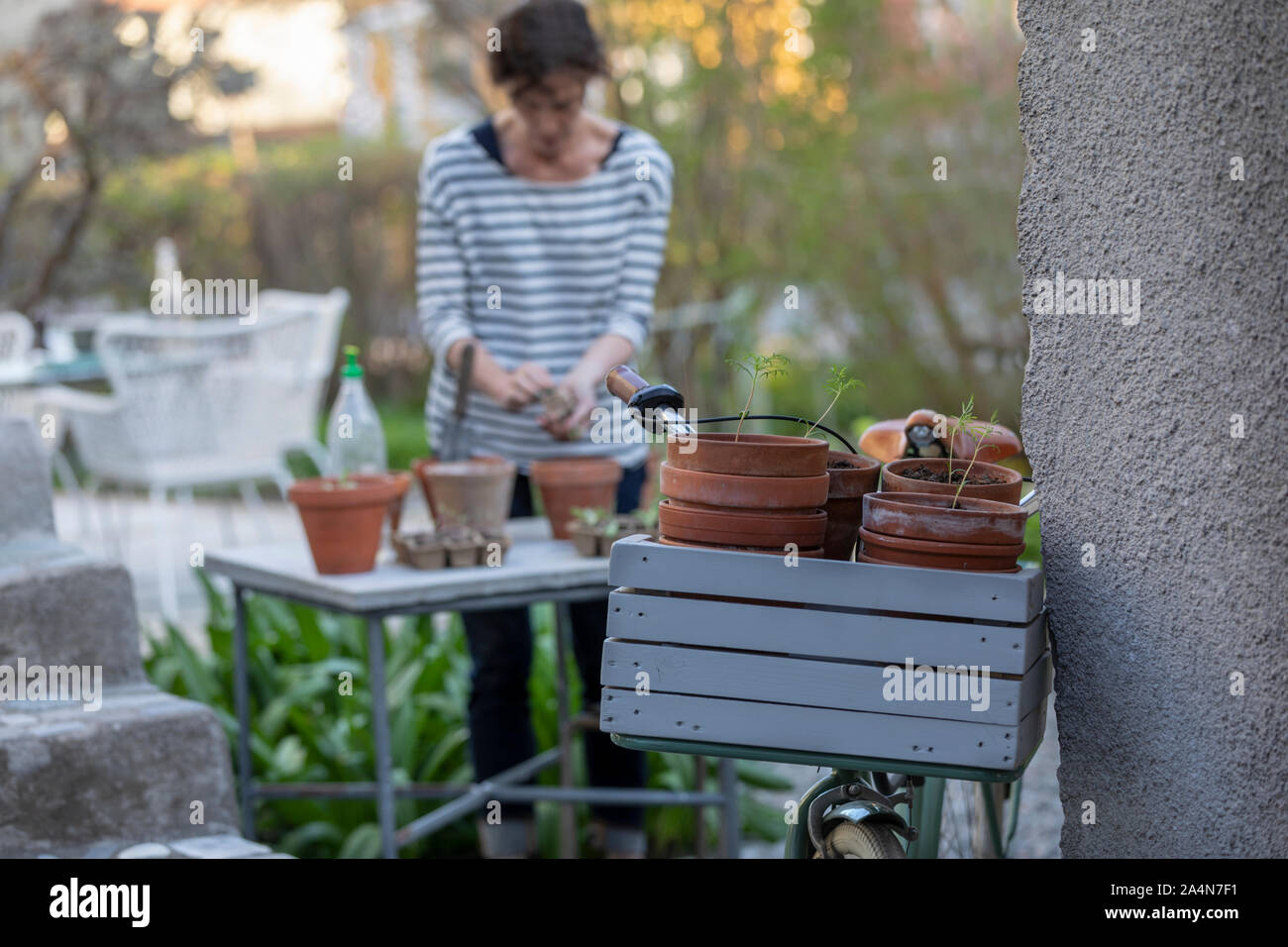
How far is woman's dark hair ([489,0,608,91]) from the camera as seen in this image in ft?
8.32

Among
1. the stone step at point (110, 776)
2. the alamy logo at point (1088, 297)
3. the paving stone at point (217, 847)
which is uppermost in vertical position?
the alamy logo at point (1088, 297)

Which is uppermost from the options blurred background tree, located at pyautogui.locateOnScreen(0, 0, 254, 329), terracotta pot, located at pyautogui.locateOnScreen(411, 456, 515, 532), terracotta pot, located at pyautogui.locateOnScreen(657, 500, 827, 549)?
blurred background tree, located at pyautogui.locateOnScreen(0, 0, 254, 329)

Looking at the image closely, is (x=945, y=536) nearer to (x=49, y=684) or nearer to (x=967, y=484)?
(x=967, y=484)

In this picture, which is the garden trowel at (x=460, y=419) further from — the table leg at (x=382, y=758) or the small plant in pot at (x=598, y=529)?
the table leg at (x=382, y=758)

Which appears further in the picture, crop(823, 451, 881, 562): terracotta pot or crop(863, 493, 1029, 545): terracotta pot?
crop(823, 451, 881, 562): terracotta pot

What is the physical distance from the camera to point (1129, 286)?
1414 mm

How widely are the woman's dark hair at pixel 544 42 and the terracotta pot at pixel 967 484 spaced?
1.35 m

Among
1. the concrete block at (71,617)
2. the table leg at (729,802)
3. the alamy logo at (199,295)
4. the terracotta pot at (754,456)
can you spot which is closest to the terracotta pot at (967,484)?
the terracotta pot at (754,456)

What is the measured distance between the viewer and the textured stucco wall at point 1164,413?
1.33 metres

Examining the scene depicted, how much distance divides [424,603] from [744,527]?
1.08 m

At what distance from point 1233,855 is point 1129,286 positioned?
23.3 inches

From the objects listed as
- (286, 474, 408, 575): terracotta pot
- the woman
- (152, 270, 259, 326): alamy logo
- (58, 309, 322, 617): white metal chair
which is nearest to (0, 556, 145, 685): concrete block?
(286, 474, 408, 575): terracotta pot

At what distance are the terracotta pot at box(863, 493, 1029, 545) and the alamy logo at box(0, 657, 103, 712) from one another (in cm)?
148

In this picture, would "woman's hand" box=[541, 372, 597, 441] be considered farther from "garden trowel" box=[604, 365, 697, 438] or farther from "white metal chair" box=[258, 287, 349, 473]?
"white metal chair" box=[258, 287, 349, 473]
